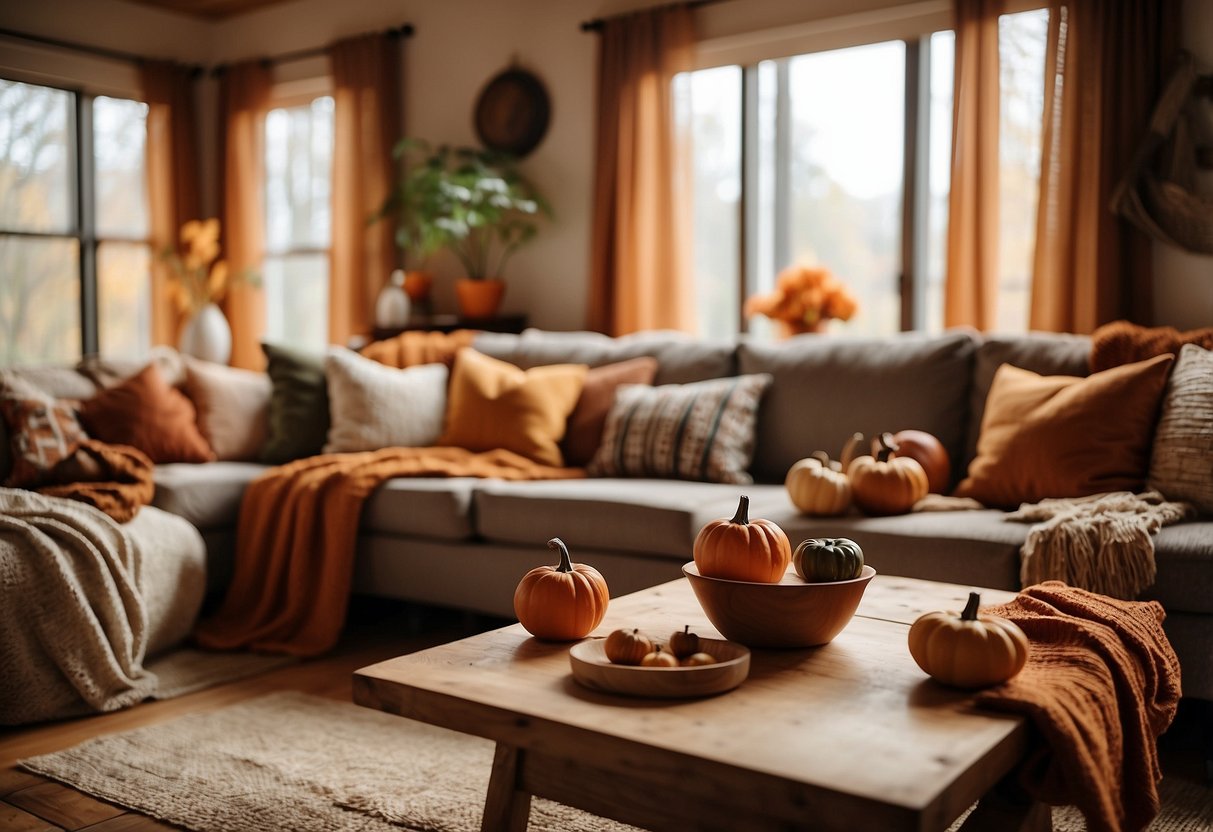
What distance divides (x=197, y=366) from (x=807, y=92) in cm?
264

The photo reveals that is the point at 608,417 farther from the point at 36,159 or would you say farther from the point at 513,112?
the point at 36,159

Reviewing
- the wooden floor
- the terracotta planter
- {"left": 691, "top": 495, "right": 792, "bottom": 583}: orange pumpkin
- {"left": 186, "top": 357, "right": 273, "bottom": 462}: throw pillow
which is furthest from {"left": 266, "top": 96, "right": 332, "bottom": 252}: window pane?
{"left": 691, "top": 495, "right": 792, "bottom": 583}: orange pumpkin

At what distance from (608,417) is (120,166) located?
13.5 ft

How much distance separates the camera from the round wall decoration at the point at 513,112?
5.13 metres

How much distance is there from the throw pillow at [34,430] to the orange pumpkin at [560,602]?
85.1 inches

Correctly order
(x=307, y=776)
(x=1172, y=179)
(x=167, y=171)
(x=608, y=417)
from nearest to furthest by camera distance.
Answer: (x=307, y=776), (x=1172, y=179), (x=608, y=417), (x=167, y=171)

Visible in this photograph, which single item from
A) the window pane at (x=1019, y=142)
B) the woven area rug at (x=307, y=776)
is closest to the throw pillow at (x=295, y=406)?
the woven area rug at (x=307, y=776)

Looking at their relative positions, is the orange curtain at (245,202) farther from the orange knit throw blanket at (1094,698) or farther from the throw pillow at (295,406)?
the orange knit throw blanket at (1094,698)

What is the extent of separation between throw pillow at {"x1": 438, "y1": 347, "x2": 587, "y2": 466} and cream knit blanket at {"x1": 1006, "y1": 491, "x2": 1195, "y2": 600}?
171cm

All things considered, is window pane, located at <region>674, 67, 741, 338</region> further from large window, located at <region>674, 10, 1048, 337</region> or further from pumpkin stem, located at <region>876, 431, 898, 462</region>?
pumpkin stem, located at <region>876, 431, 898, 462</region>

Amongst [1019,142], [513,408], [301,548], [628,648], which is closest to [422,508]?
[301,548]

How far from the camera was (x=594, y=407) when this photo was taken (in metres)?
3.73

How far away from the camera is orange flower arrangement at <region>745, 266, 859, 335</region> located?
13.0 ft

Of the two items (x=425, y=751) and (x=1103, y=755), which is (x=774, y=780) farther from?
(x=425, y=751)
